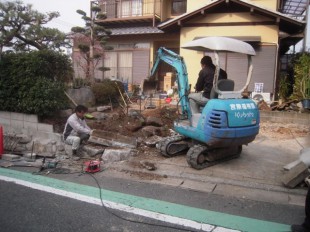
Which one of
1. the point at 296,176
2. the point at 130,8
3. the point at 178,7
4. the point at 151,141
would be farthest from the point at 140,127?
the point at 130,8

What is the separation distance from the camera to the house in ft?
40.5

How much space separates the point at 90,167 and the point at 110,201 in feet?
4.75

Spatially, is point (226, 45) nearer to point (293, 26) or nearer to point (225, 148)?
point (225, 148)

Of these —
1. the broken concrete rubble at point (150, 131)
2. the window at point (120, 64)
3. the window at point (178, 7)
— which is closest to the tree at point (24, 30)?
the window at point (120, 64)

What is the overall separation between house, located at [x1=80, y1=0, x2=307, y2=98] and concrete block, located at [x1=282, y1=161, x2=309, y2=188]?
8.59m

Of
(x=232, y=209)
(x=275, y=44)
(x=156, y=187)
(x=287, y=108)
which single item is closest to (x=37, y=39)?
(x=275, y=44)

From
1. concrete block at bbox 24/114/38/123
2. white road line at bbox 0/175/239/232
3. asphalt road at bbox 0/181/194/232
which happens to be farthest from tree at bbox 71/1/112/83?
asphalt road at bbox 0/181/194/232

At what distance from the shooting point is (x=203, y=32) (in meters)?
13.3

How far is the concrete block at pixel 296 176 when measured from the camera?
454 cm

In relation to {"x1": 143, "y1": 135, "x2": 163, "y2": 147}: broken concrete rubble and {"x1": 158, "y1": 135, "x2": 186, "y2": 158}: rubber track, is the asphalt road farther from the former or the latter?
{"x1": 143, "y1": 135, "x2": 163, "y2": 147}: broken concrete rubble

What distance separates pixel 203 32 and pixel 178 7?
4.47 meters

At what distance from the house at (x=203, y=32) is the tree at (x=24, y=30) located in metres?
3.73

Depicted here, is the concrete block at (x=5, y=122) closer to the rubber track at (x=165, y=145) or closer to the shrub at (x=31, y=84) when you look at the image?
the shrub at (x=31, y=84)

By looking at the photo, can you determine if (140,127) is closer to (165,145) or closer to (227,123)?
(165,145)
